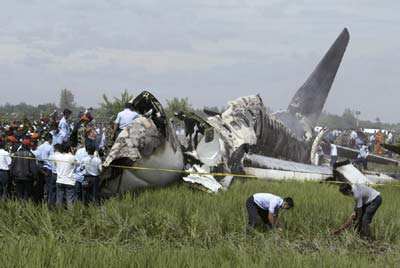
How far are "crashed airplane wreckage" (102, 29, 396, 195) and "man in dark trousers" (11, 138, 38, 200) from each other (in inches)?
52.2

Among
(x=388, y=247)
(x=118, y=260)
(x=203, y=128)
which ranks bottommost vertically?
(x=388, y=247)

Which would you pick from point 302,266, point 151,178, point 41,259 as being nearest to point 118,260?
point 41,259

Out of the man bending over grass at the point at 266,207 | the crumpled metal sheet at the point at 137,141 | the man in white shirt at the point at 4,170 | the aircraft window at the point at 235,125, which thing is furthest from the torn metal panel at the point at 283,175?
the man in white shirt at the point at 4,170

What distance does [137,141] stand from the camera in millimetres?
11609

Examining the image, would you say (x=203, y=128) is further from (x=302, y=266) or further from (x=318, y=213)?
(x=302, y=266)

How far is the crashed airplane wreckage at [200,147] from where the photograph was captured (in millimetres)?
11625

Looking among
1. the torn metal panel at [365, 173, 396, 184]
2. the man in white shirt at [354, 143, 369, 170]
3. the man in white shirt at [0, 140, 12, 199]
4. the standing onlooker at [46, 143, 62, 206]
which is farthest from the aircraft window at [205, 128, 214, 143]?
the man in white shirt at [354, 143, 369, 170]

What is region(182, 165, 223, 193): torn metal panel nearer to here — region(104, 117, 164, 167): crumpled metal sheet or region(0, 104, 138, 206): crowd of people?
region(104, 117, 164, 167): crumpled metal sheet

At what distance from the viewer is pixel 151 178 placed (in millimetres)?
12156

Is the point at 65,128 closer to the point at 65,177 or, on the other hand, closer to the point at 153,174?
the point at 153,174

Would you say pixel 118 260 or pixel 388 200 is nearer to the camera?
pixel 118 260

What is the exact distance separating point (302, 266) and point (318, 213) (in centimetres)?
436

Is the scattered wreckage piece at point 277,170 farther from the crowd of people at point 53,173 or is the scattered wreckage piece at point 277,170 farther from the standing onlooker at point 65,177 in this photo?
the standing onlooker at point 65,177

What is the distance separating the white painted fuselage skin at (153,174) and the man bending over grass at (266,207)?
264cm
